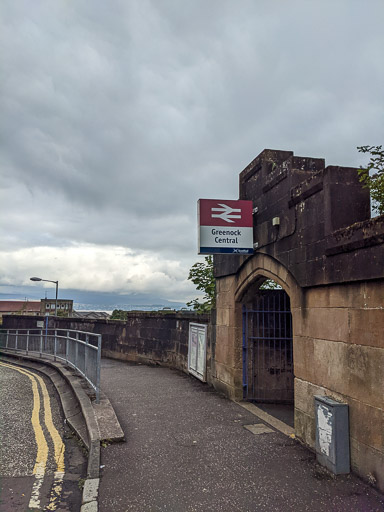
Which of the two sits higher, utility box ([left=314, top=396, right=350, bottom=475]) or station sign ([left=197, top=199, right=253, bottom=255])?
station sign ([left=197, top=199, right=253, bottom=255])

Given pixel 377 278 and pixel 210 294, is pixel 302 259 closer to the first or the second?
pixel 377 278

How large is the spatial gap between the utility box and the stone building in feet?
0.34

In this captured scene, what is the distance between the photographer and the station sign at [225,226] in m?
8.14

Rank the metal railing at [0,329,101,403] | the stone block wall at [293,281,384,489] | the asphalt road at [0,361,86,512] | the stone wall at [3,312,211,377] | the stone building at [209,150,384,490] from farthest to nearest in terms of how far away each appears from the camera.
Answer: the stone wall at [3,312,211,377] → the metal railing at [0,329,101,403] → the stone building at [209,150,384,490] → the stone block wall at [293,281,384,489] → the asphalt road at [0,361,86,512]

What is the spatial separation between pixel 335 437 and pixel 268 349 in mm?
4352

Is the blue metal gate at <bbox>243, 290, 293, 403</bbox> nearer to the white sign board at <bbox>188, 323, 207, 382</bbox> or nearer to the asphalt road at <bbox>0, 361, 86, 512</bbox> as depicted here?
the white sign board at <bbox>188, 323, 207, 382</bbox>

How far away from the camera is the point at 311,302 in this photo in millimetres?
6027

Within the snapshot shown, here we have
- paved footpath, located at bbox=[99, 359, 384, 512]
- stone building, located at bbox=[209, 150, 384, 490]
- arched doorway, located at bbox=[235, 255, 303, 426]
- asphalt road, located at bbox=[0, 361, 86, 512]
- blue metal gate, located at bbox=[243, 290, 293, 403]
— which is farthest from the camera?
blue metal gate, located at bbox=[243, 290, 293, 403]

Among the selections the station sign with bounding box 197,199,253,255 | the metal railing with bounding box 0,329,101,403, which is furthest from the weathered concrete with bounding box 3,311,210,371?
the station sign with bounding box 197,199,253,255

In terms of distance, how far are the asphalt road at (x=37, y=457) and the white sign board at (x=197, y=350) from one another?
3989mm

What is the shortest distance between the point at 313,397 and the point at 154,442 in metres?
2.59

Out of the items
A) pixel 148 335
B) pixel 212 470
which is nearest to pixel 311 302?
pixel 212 470

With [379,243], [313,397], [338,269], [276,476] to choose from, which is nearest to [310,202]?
[338,269]

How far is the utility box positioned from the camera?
4891 mm
